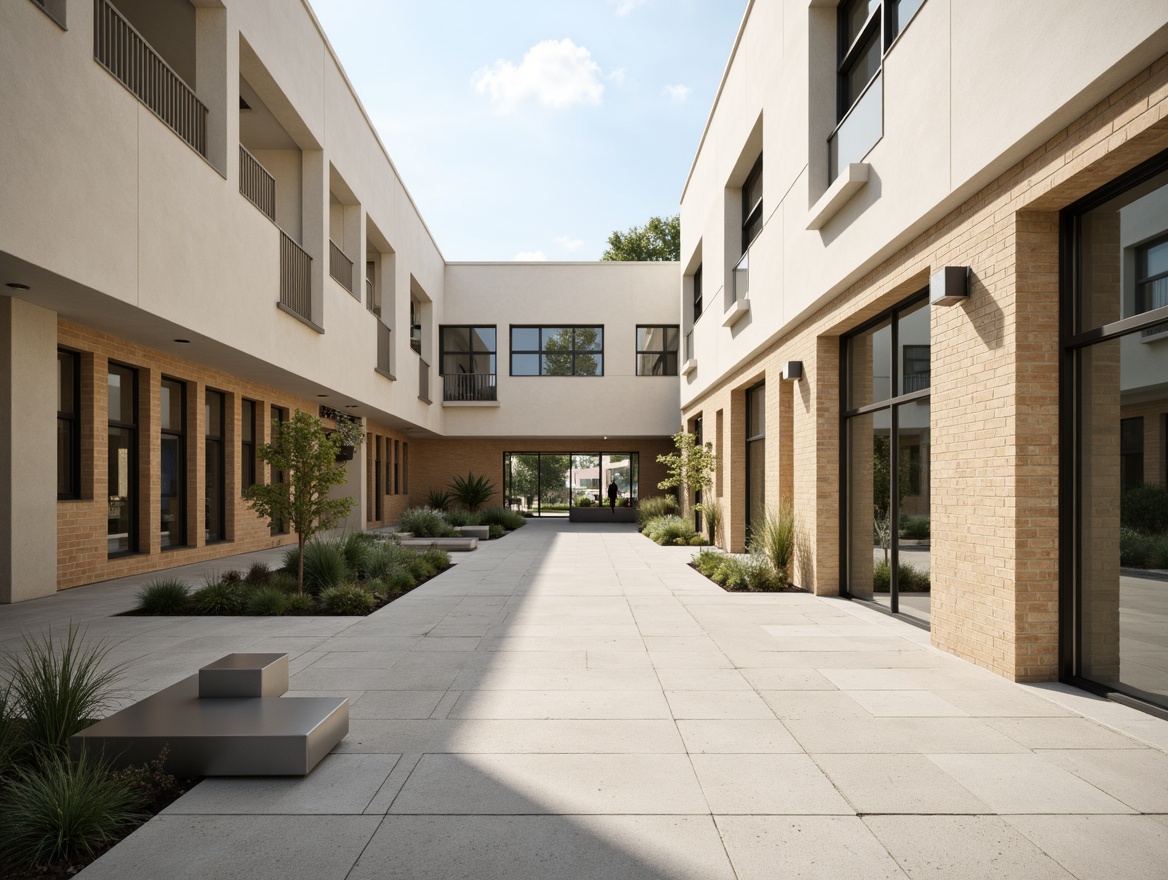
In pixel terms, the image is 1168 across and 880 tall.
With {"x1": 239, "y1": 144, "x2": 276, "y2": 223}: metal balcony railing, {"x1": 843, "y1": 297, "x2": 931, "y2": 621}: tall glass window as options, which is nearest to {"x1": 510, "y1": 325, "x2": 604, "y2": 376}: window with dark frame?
{"x1": 239, "y1": 144, "x2": 276, "y2": 223}: metal balcony railing

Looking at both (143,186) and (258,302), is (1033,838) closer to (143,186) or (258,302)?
(143,186)

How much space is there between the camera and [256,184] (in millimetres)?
12609

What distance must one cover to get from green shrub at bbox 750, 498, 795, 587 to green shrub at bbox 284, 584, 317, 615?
6.12 meters

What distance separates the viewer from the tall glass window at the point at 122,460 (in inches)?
420

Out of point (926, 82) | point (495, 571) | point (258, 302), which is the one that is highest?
point (926, 82)

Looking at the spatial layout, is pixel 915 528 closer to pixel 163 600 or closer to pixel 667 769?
pixel 667 769

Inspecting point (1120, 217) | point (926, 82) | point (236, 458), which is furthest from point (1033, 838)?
point (236, 458)

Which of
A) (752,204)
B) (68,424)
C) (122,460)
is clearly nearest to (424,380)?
(752,204)

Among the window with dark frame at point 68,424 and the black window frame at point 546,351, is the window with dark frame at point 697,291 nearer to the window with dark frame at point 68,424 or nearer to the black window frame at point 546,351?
the black window frame at point 546,351

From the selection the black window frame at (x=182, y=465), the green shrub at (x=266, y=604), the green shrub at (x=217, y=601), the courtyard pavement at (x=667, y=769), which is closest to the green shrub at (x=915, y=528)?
the courtyard pavement at (x=667, y=769)

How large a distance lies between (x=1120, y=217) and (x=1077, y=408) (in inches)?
50.7

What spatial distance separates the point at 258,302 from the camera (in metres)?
11.3

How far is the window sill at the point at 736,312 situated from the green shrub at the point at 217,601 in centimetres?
907

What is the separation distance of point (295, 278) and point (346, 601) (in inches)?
276
